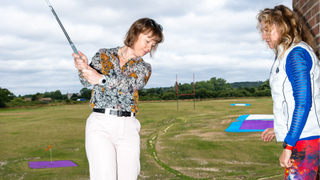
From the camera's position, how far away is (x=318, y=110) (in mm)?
1398

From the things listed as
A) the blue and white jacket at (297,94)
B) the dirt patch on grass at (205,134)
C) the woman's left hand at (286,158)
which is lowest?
the dirt patch on grass at (205,134)

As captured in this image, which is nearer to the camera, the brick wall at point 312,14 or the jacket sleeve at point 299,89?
the jacket sleeve at point 299,89

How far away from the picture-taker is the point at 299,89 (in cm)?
131

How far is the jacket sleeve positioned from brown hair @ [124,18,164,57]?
94 cm

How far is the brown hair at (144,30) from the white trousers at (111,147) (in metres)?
0.62

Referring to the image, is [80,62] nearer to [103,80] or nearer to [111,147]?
[103,80]

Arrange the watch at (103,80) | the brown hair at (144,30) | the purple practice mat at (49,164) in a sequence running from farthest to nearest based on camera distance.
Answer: the purple practice mat at (49,164) → the brown hair at (144,30) → the watch at (103,80)

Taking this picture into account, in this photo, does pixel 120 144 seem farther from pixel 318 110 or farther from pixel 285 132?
pixel 318 110

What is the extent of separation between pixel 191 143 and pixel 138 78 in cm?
666

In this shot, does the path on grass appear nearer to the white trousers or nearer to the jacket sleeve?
the white trousers

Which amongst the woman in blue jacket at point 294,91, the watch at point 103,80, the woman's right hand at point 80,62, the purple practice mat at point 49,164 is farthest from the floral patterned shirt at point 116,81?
the purple practice mat at point 49,164

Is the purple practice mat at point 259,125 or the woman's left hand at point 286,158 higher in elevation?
the woman's left hand at point 286,158

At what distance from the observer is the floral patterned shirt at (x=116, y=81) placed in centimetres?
167

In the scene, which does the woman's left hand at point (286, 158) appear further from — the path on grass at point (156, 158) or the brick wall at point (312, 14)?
the path on grass at point (156, 158)
